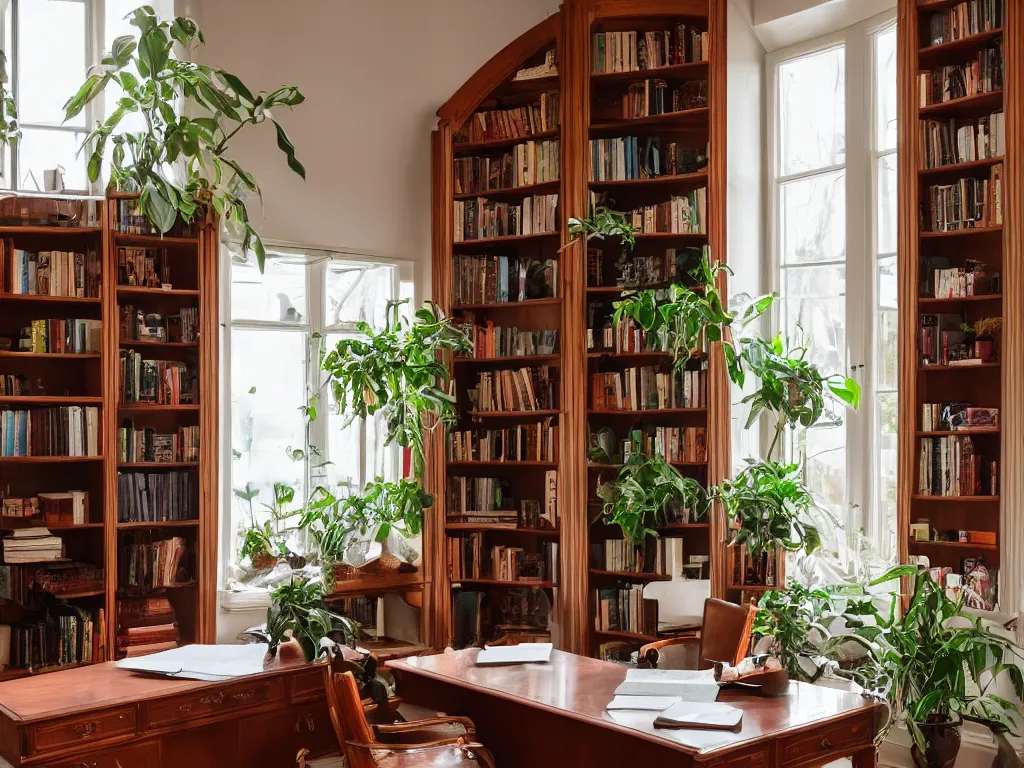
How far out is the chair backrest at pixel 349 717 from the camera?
388 cm

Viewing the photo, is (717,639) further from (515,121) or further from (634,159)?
(515,121)

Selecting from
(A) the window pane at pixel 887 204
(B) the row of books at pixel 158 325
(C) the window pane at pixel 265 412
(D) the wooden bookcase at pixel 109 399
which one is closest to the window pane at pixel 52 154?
(D) the wooden bookcase at pixel 109 399

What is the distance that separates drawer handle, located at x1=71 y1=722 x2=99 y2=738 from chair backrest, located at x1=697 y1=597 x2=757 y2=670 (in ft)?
8.52

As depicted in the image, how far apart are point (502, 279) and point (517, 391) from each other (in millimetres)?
727

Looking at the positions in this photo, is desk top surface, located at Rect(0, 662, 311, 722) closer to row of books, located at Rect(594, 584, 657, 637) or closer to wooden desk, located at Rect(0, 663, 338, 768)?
wooden desk, located at Rect(0, 663, 338, 768)

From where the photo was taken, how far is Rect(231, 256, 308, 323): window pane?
21.9 feet

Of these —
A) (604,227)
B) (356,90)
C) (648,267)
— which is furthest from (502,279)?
(356,90)

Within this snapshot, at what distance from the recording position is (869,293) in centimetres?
597

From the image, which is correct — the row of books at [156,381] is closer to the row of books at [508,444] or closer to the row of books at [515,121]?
the row of books at [508,444]

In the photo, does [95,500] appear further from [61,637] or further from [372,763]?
[372,763]

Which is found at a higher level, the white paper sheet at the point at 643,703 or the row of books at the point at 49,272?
the row of books at the point at 49,272

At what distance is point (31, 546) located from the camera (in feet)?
18.7

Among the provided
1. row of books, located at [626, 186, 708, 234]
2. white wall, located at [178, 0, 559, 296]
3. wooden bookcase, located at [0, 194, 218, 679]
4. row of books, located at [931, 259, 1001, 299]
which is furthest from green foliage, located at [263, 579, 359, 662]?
row of books, located at [931, 259, 1001, 299]

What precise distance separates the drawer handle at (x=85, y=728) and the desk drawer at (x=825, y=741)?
2.50m
